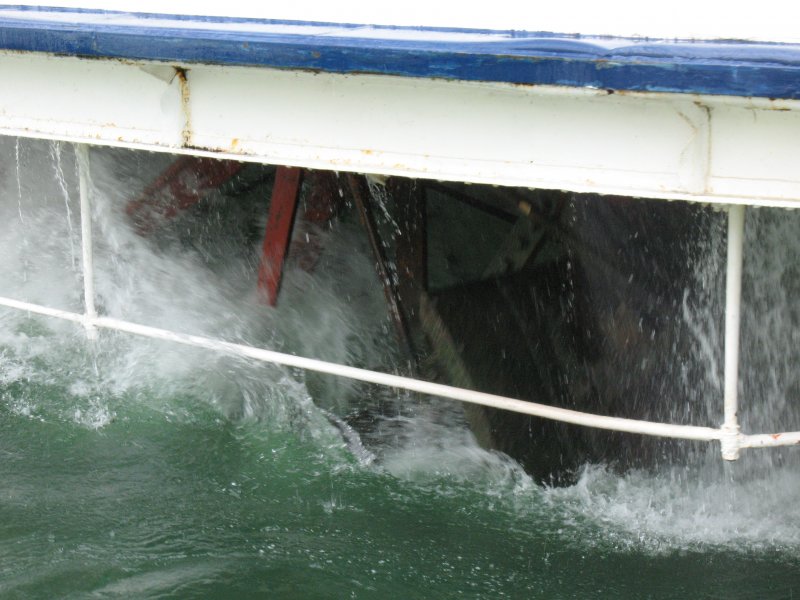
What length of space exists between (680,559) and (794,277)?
140 centimetres

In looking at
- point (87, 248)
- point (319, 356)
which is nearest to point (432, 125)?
point (87, 248)

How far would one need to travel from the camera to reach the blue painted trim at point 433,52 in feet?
6.82

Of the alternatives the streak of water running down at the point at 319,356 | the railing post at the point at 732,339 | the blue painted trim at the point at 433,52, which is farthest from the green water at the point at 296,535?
the blue painted trim at the point at 433,52

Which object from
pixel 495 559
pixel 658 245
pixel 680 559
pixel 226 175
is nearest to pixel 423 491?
pixel 495 559

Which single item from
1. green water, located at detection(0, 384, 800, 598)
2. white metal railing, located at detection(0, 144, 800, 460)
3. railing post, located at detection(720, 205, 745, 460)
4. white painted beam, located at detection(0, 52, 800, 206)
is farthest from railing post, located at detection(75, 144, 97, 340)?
railing post, located at detection(720, 205, 745, 460)

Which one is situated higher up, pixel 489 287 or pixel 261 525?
pixel 489 287

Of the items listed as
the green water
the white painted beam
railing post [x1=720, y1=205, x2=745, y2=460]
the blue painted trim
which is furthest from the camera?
the green water

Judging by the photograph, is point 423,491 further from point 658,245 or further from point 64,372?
point 64,372

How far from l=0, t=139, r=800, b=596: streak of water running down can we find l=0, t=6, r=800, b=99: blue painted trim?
1.48 metres

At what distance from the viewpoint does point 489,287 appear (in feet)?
16.5

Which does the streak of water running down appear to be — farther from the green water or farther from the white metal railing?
the white metal railing

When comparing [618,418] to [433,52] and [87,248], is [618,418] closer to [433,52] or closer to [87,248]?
[433,52]

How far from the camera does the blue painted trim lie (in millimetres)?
2078

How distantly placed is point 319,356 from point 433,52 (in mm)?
3623
